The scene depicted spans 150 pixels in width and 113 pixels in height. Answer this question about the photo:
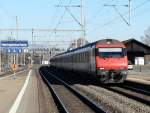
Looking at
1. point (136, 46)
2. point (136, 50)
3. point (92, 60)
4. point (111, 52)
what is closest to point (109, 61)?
point (111, 52)

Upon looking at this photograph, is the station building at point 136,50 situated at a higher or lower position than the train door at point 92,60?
higher

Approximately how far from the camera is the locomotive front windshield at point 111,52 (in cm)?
3250

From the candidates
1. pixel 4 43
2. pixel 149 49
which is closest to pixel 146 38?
pixel 149 49

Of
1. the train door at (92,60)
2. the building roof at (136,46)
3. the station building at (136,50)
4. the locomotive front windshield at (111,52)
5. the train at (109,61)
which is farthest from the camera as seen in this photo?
the station building at (136,50)

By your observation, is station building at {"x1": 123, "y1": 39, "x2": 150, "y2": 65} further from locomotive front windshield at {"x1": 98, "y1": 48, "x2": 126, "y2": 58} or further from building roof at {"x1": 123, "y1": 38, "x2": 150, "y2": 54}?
locomotive front windshield at {"x1": 98, "y1": 48, "x2": 126, "y2": 58}

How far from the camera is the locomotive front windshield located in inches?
1280

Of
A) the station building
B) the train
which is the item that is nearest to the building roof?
the station building

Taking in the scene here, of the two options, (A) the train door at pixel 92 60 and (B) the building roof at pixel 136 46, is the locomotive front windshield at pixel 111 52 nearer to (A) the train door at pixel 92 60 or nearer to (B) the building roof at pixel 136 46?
(A) the train door at pixel 92 60

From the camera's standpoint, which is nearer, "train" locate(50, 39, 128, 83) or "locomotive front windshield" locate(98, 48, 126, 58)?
"train" locate(50, 39, 128, 83)

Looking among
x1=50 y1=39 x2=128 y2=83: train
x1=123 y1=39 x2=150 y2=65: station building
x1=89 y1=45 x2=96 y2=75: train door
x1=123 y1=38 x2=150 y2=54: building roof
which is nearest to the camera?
x1=50 y1=39 x2=128 y2=83: train

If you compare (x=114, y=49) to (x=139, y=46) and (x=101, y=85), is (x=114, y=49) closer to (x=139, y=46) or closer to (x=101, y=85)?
(x=101, y=85)

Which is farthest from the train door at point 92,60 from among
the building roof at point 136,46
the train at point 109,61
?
the building roof at point 136,46

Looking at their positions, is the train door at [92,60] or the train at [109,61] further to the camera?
the train door at [92,60]

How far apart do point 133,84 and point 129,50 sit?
3887 centimetres
